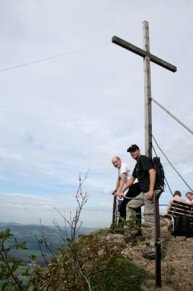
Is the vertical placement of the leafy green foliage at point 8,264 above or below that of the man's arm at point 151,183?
below

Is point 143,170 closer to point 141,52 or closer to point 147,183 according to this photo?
point 147,183

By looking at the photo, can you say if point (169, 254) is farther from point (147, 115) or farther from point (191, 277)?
point (147, 115)

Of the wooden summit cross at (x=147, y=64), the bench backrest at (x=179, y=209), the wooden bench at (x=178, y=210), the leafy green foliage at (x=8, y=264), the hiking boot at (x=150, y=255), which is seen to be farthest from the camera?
the bench backrest at (x=179, y=209)

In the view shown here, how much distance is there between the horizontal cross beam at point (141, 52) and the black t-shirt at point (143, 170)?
3544 millimetres

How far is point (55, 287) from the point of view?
3.45 metres

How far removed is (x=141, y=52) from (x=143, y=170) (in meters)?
3.85

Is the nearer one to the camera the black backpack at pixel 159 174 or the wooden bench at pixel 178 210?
the black backpack at pixel 159 174

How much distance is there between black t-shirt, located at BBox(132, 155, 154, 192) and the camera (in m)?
6.70

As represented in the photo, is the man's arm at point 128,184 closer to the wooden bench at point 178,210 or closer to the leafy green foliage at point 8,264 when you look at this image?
the wooden bench at point 178,210

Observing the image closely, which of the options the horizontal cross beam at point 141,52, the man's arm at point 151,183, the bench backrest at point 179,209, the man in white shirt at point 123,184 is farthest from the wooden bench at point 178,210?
the horizontal cross beam at point 141,52

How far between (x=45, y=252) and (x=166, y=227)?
674 cm

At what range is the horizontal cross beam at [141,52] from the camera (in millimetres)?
8664

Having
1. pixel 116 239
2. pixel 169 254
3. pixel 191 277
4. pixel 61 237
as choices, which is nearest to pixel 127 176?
pixel 116 239

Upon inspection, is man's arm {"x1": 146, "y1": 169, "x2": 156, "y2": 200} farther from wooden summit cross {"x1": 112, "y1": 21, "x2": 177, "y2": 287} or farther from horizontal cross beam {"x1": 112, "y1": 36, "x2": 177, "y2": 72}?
horizontal cross beam {"x1": 112, "y1": 36, "x2": 177, "y2": 72}
